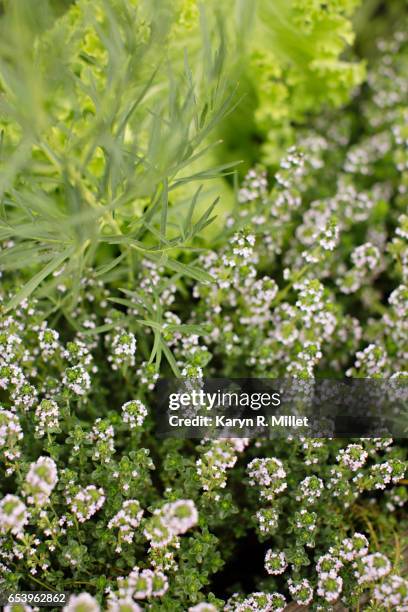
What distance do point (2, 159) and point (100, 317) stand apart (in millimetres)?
638

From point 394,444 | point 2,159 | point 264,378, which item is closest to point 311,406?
point 264,378

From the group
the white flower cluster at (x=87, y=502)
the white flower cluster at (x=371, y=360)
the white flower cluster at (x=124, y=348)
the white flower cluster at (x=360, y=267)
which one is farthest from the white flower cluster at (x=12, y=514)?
the white flower cluster at (x=360, y=267)

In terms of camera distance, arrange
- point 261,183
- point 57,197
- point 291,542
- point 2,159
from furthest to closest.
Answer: point 57,197 < point 261,183 < point 291,542 < point 2,159

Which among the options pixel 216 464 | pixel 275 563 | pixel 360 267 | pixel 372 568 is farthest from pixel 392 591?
pixel 360 267

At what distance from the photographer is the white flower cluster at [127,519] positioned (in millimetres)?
1175

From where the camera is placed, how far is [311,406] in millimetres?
1466

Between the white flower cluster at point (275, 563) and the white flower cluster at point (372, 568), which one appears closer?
the white flower cluster at point (372, 568)

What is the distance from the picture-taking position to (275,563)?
4.12ft

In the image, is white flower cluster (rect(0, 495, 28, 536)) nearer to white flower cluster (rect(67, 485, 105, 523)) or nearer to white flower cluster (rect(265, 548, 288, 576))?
white flower cluster (rect(67, 485, 105, 523))

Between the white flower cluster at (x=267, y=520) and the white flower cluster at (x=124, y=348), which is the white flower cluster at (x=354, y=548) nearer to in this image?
the white flower cluster at (x=267, y=520)

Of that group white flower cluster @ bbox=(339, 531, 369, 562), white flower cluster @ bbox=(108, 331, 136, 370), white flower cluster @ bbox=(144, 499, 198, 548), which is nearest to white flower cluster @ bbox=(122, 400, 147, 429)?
white flower cluster @ bbox=(108, 331, 136, 370)

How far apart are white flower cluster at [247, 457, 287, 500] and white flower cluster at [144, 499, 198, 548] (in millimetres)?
222

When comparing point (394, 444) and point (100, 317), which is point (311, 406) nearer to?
point (394, 444)

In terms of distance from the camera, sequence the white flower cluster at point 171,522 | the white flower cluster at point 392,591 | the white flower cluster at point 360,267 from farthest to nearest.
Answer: the white flower cluster at point 360,267, the white flower cluster at point 392,591, the white flower cluster at point 171,522
